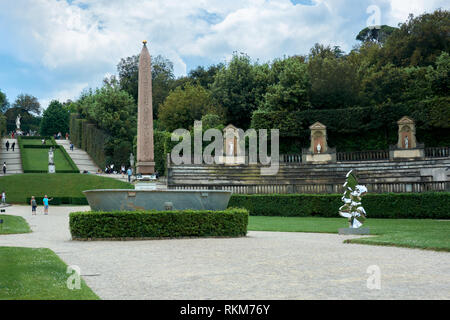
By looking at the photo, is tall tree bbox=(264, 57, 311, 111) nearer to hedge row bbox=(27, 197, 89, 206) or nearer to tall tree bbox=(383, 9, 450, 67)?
tall tree bbox=(383, 9, 450, 67)

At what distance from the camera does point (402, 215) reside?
29.8 meters

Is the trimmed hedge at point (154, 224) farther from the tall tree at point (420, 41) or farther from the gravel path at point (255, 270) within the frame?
the tall tree at point (420, 41)

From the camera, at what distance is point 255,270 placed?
10242 mm

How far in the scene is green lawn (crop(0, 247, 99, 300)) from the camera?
7574mm

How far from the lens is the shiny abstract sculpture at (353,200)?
1912 centimetres

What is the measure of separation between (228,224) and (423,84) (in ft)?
123

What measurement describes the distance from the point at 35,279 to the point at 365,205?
24.3m

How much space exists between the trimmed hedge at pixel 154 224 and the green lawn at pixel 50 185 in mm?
28775

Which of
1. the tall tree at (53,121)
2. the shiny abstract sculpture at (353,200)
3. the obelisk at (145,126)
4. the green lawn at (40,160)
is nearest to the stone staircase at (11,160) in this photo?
the green lawn at (40,160)

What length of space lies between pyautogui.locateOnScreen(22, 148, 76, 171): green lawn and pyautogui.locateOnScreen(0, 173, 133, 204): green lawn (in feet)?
37.6

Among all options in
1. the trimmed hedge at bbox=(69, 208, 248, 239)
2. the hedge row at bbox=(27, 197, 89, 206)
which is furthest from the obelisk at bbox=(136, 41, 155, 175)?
the hedge row at bbox=(27, 197, 89, 206)

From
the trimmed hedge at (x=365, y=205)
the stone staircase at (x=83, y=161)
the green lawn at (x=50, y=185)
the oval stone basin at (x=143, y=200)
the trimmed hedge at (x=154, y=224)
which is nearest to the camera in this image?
the trimmed hedge at (x=154, y=224)
